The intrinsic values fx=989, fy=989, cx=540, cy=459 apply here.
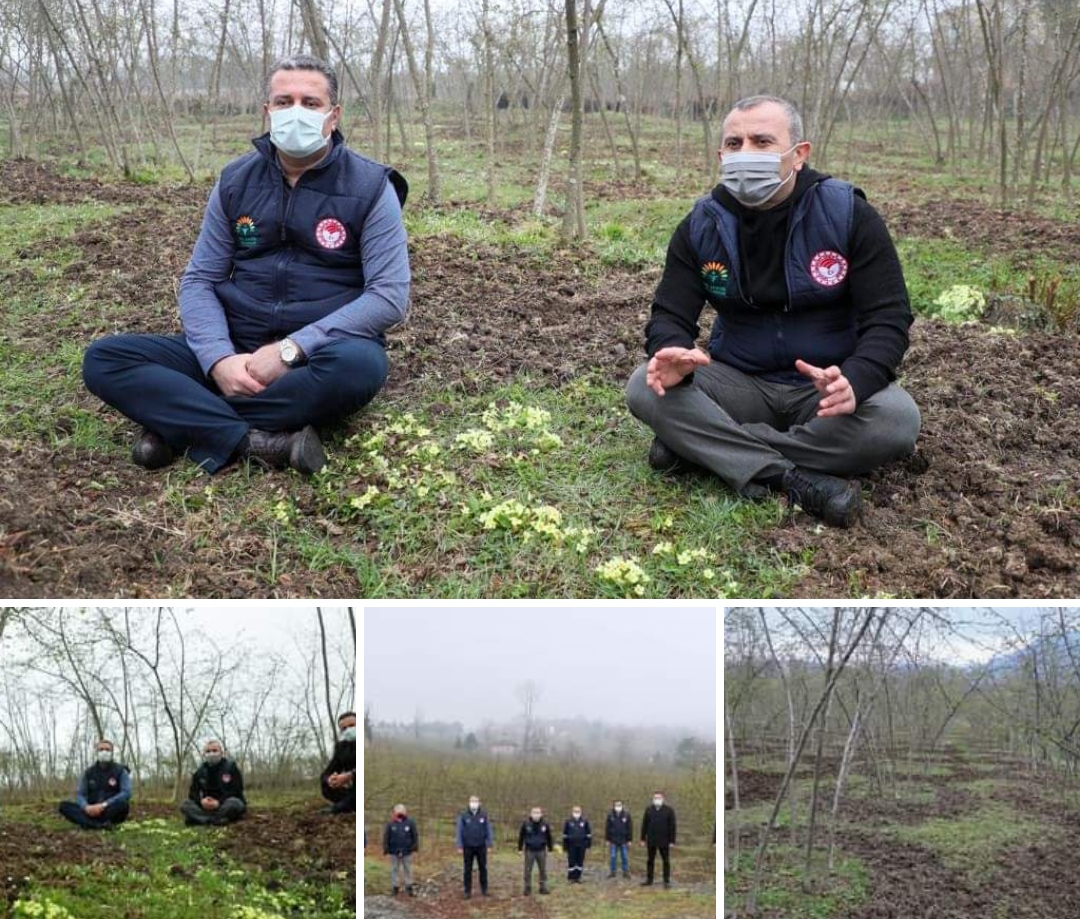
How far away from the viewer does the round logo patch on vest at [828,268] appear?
10.7 feet

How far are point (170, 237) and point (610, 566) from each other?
5792mm

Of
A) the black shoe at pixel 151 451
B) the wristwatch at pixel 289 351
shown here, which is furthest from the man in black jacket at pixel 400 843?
the black shoe at pixel 151 451

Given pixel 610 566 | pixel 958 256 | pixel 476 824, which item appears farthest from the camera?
pixel 958 256

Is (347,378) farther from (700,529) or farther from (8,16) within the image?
(8,16)

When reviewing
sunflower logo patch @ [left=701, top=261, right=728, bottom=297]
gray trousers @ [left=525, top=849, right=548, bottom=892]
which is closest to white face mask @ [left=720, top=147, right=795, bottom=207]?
sunflower logo patch @ [left=701, top=261, right=728, bottom=297]

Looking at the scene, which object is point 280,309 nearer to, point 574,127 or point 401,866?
point 401,866

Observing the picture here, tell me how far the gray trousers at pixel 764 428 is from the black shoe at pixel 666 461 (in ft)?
0.39

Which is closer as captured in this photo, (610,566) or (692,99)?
(610,566)

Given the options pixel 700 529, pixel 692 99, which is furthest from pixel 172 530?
pixel 692 99

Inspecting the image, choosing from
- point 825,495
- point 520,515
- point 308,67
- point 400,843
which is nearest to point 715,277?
point 825,495

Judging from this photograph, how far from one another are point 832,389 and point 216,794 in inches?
79.8

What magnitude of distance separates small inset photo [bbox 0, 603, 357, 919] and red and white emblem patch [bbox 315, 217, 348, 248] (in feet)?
6.61

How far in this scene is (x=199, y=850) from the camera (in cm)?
210

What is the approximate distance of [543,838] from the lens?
76.9 inches
